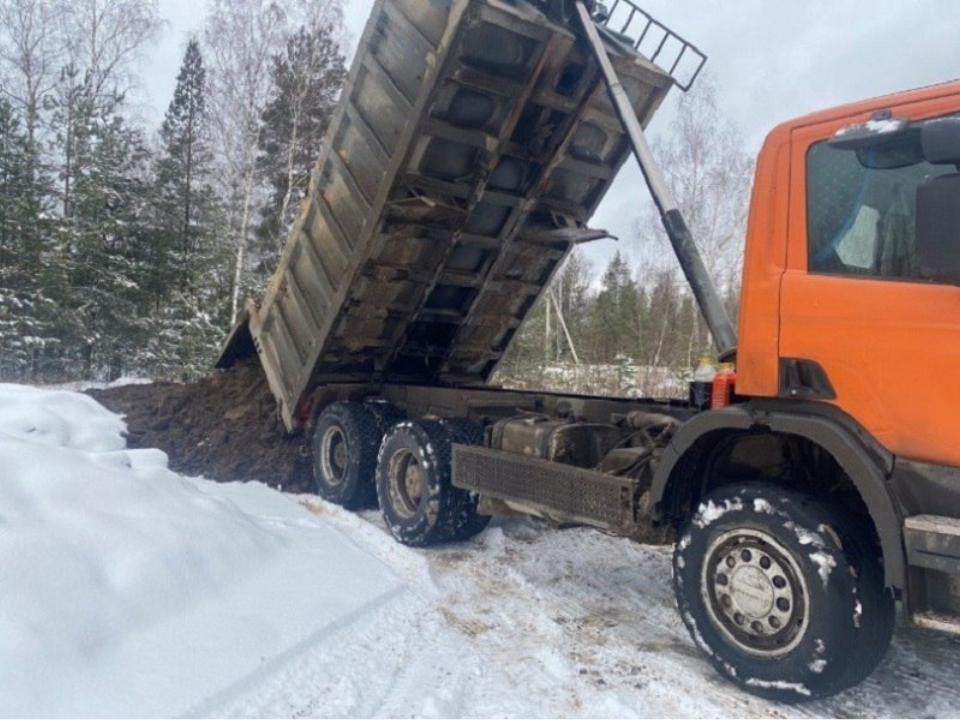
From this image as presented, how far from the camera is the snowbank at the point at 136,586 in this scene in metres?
2.70

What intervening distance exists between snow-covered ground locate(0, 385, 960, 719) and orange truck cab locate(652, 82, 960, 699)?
1.52 ft

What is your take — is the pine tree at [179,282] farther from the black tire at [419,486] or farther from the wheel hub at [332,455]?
the black tire at [419,486]

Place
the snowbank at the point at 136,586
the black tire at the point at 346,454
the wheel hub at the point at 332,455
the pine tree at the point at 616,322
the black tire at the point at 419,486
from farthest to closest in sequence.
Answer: the pine tree at the point at 616,322 → the wheel hub at the point at 332,455 → the black tire at the point at 346,454 → the black tire at the point at 419,486 → the snowbank at the point at 136,586

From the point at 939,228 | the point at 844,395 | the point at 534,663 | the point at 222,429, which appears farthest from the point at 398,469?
the point at 939,228

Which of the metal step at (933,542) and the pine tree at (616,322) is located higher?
the pine tree at (616,322)

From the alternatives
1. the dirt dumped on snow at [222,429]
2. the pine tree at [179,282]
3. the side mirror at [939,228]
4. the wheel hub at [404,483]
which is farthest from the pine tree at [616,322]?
the side mirror at [939,228]

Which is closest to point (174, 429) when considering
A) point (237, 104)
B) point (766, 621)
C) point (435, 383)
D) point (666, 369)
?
point (435, 383)

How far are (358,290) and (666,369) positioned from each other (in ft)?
43.8

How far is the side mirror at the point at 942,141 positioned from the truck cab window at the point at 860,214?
1.00 ft

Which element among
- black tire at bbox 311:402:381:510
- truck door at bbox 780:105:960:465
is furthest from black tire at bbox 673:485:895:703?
black tire at bbox 311:402:381:510

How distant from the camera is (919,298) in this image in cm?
298

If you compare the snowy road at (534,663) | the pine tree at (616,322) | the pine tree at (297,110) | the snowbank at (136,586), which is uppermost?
the pine tree at (297,110)

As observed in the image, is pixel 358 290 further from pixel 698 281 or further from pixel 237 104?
pixel 237 104

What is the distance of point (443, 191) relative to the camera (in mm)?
5793
